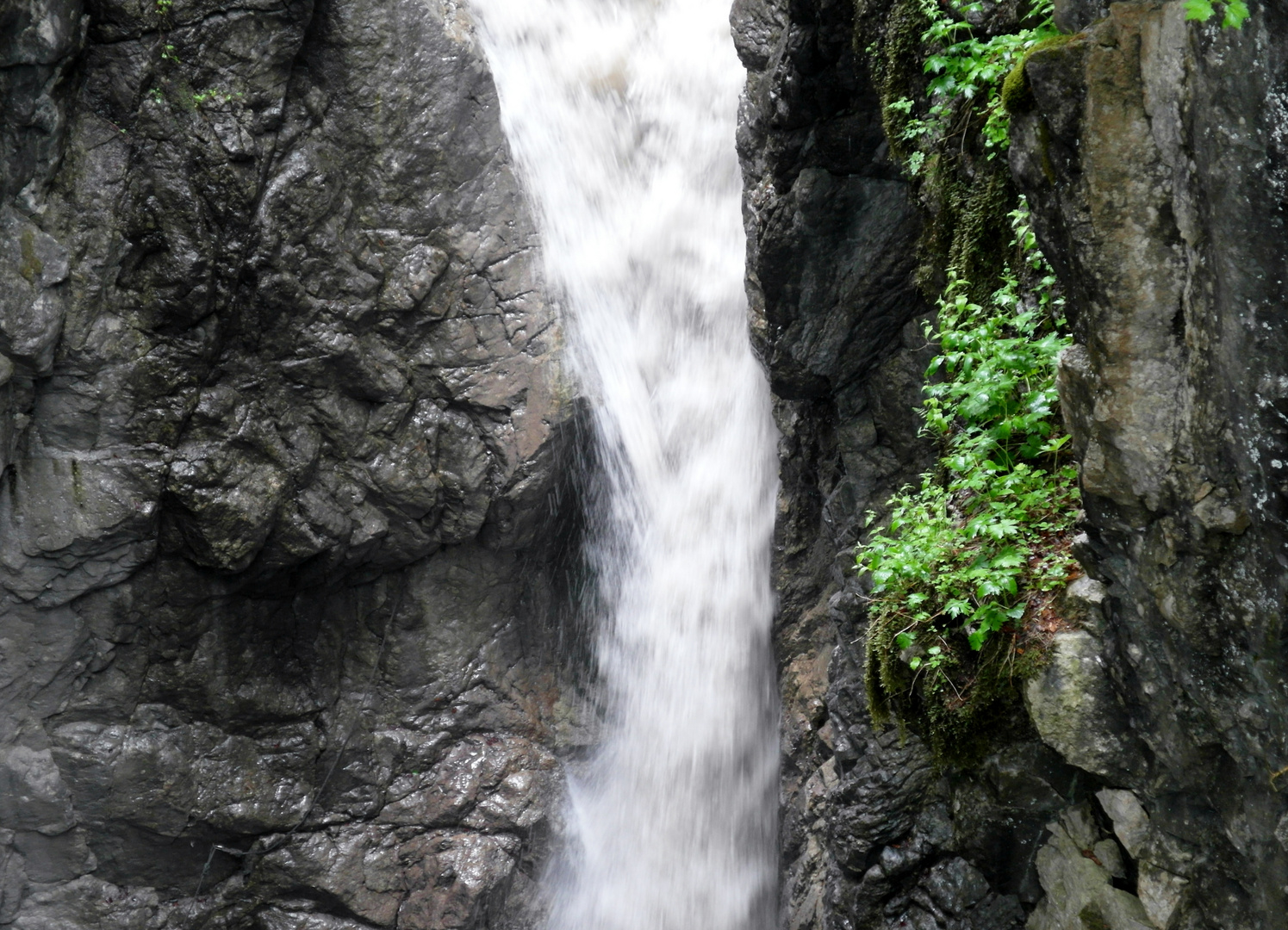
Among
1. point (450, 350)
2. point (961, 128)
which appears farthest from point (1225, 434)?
point (450, 350)

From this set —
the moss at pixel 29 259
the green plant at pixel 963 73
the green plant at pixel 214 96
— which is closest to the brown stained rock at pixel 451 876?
the moss at pixel 29 259

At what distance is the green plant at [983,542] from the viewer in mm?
3777

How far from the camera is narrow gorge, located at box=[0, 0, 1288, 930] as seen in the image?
227 inches

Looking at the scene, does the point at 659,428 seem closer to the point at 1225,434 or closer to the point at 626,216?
the point at 626,216

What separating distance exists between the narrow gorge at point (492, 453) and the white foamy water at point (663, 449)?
0.04 metres

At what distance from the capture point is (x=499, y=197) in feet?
29.5

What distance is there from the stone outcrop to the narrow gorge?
910 mm

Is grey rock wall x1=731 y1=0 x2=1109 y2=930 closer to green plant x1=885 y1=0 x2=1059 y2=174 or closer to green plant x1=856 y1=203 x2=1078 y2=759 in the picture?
green plant x1=885 y1=0 x2=1059 y2=174

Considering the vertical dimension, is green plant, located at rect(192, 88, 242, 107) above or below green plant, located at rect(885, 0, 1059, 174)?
above

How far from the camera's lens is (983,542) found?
398cm

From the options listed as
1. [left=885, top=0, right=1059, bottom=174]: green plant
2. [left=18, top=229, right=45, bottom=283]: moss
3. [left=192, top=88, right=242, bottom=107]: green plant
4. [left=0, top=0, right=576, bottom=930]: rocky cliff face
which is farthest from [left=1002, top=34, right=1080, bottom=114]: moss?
[left=18, top=229, right=45, bottom=283]: moss

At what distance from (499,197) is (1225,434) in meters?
7.34

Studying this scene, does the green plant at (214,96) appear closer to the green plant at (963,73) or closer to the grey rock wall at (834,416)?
the grey rock wall at (834,416)

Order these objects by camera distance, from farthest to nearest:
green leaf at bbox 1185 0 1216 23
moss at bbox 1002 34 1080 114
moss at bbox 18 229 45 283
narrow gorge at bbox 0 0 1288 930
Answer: moss at bbox 18 229 45 283 → narrow gorge at bbox 0 0 1288 930 → moss at bbox 1002 34 1080 114 → green leaf at bbox 1185 0 1216 23
